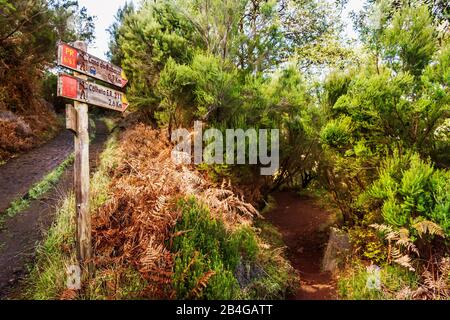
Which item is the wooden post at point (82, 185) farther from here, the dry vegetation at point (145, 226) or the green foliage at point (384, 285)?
the green foliage at point (384, 285)

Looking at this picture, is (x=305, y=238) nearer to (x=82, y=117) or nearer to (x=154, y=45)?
(x=82, y=117)

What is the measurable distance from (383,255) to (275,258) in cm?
182

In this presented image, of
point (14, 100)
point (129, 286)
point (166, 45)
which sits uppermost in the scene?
point (166, 45)

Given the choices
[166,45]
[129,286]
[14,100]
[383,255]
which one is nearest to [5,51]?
[14,100]

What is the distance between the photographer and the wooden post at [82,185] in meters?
3.53

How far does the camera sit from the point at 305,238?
769cm

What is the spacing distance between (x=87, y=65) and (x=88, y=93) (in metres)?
0.35

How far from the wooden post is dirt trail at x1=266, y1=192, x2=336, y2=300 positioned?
344 cm

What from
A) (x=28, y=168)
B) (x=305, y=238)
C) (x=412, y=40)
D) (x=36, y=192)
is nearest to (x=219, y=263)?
(x=305, y=238)

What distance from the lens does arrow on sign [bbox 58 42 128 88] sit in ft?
10.6

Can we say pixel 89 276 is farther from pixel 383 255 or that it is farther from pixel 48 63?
pixel 48 63

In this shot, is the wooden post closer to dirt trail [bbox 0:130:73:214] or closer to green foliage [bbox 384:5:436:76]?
dirt trail [bbox 0:130:73:214]

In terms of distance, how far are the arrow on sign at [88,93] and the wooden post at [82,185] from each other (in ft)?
0.39
